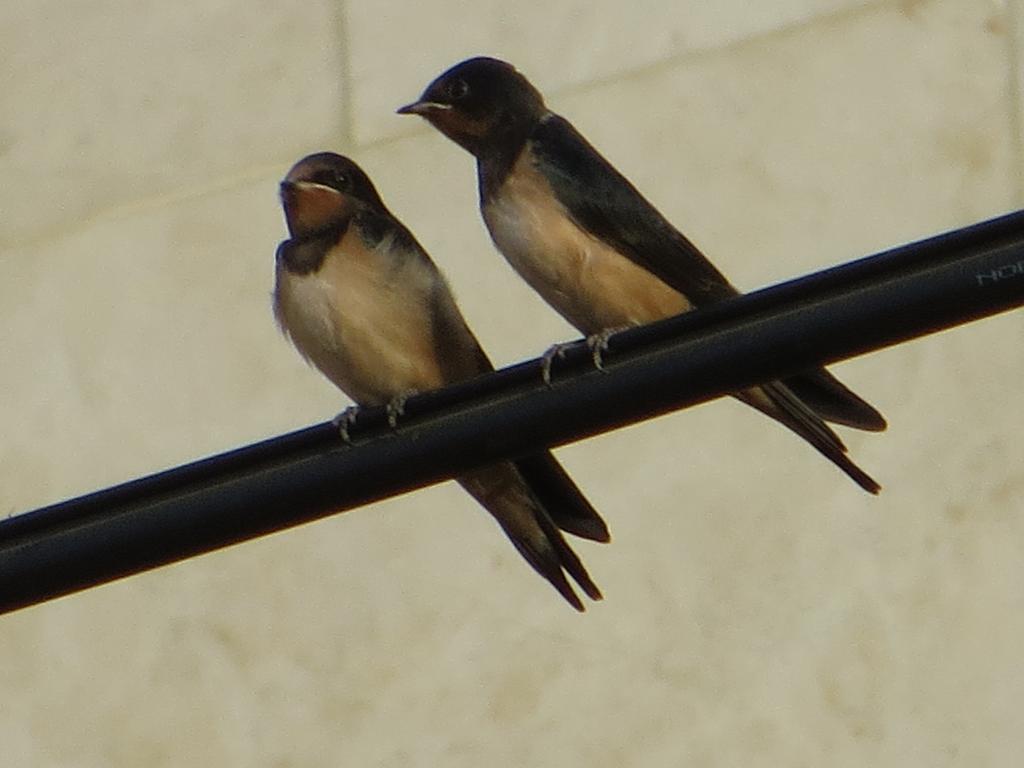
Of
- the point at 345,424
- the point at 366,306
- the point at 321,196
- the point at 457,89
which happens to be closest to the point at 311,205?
the point at 321,196

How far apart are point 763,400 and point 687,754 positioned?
1412 mm

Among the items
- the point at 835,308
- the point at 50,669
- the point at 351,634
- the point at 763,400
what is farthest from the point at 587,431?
the point at 50,669

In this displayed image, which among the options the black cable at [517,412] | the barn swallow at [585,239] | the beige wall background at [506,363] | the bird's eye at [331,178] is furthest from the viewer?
the beige wall background at [506,363]

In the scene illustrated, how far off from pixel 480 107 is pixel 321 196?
0.22 m

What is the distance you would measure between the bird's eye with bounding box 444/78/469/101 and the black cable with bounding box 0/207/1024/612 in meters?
0.96

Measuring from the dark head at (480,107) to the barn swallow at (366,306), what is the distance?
13cm

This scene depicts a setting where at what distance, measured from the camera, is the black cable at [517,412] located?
262 centimetres

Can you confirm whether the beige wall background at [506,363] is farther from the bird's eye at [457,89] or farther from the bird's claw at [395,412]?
the bird's claw at [395,412]

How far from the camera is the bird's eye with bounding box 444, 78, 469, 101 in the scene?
149 inches

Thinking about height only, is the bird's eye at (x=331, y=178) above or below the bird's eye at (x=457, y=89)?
below

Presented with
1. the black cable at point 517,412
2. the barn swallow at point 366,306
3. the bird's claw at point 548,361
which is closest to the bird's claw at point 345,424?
the black cable at point 517,412

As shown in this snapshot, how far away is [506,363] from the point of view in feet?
17.0

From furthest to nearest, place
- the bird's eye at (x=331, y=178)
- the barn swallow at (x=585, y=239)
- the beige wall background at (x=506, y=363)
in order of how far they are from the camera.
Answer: the beige wall background at (x=506, y=363) < the bird's eye at (x=331, y=178) < the barn swallow at (x=585, y=239)

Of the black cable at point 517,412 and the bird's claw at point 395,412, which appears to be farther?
the bird's claw at point 395,412
